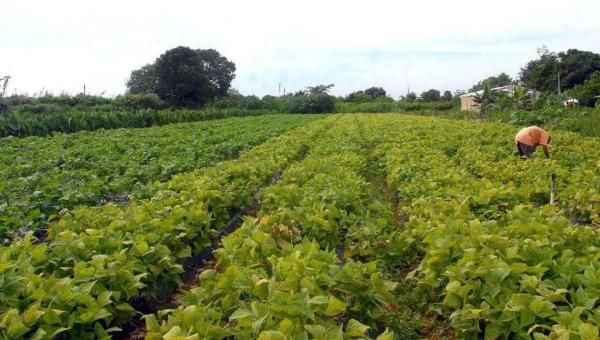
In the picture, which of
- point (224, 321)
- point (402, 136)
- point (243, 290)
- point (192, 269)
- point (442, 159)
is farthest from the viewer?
point (402, 136)

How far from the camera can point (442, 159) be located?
34.0ft

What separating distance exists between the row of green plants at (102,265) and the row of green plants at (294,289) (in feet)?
1.58

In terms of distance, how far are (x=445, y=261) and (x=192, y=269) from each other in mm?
3071

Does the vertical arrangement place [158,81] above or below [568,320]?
above

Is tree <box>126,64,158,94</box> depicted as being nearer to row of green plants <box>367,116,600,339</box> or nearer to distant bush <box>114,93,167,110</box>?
distant bush <box>114,93,167,110</box>

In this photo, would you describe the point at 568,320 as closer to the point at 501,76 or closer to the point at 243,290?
the point at 243,290

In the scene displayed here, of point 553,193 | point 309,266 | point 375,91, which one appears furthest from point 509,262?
point 375,91

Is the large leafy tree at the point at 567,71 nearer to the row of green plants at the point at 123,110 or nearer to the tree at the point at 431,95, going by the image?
the row of green plants at the point at 123,110

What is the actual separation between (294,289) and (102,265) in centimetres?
158

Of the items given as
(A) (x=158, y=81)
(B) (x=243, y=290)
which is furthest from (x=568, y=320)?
(A) (x=158, y=81)

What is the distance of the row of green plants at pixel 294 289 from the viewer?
273 cm

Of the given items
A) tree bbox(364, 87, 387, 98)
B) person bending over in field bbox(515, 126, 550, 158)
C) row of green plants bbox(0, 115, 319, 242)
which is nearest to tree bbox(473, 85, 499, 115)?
row of green plants bbox(0, 115, 319, 242)

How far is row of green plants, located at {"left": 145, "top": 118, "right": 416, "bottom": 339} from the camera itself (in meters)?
2.73

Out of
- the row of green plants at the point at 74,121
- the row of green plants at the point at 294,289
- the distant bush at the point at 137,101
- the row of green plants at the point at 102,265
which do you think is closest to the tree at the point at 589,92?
the row of green plants at the point at 74,121
